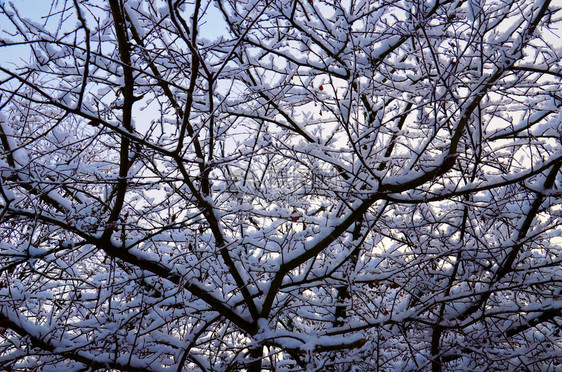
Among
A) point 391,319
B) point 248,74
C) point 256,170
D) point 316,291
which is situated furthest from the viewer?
point 256,170

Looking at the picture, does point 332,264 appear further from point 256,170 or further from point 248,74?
point 256,170

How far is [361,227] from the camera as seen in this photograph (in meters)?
4.43

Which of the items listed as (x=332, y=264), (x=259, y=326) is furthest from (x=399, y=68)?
(x=259, y=326)

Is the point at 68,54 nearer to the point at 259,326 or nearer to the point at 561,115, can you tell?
the point at 259,326

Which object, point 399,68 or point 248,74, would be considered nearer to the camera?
point 399,68

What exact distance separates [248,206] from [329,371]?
181 centimetres

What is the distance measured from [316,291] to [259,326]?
2.33 m

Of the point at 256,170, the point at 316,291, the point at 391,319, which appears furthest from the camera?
the point at 256,170

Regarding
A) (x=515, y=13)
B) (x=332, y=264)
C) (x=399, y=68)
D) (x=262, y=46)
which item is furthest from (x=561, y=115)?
(x=262, y=46)

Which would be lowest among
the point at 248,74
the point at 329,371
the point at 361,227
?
the point at 329,371

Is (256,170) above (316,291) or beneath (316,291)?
above

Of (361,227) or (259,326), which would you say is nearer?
(259,326)

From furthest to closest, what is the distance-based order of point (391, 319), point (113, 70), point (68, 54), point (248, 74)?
point (248, 74) → point (113, 70) → point (68, 54) → point (391, 319)

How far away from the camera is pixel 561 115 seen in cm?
362
